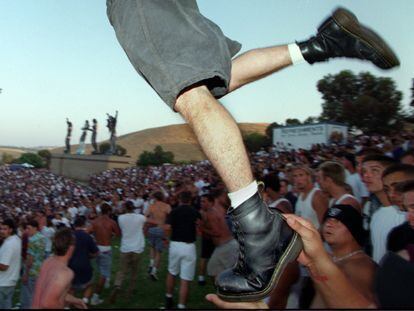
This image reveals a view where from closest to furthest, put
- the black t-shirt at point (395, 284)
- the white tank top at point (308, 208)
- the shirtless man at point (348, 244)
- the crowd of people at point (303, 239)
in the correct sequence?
the black t-shirt at point (395, 284) < the crowd of people at point (303, 239) < the shirtless man at point (348, 244) < the white tank top at point (308, 208)

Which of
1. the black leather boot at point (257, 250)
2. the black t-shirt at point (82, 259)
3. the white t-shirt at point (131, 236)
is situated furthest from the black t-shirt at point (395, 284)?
the white t-shirt at point (131, 236)

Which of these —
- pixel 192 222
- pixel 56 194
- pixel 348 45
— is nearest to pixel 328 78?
pixel 56 194

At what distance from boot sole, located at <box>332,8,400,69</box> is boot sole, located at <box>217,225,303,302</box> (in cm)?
116

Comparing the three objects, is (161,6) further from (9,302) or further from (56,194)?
(56,194)

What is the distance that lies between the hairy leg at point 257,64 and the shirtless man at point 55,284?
123 inches

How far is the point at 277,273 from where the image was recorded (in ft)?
5.90

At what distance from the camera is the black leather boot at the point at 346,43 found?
224 cm

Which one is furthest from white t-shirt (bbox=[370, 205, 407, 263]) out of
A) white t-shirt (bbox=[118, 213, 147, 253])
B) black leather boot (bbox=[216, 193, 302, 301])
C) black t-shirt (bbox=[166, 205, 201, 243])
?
white t-shirt (bbox=[118, 213, 147, 253])

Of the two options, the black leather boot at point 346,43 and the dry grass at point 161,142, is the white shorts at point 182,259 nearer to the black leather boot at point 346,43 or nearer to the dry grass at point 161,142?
the black leather boot at point 346,43

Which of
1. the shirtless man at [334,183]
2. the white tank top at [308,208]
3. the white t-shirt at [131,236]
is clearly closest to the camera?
the shirtless man at [334,183]

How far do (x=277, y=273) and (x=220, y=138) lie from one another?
26.0 inches

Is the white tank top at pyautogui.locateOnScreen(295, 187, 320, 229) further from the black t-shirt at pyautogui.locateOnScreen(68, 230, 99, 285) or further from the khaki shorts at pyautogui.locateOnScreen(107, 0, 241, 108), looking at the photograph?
the khaki shorts at pyautogui.locateOnScreen(107, 0, 241, 108)

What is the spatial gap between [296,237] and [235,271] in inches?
13.1

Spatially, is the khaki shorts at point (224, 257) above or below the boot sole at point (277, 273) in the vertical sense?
below
